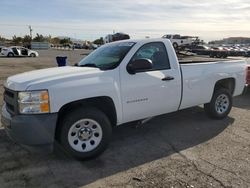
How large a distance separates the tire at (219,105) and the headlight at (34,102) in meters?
3.86

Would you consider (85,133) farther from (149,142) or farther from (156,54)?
(156,54)

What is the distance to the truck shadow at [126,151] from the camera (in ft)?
13.8

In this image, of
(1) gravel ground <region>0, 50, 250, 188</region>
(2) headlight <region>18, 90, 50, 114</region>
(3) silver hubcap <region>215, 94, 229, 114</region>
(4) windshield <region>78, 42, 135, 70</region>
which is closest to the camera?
(1) gravel ground <region>0, 50, 250, 188</region>

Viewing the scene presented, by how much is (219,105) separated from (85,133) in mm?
3557

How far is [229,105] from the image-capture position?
698 cm

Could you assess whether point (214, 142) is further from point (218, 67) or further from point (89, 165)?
point (89, 165)

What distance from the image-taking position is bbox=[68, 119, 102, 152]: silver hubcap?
4.55m

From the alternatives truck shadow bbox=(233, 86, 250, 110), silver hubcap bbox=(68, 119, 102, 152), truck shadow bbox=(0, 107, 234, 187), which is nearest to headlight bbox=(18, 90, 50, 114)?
silver hubcap bbox=(68, 119, 102, 152)

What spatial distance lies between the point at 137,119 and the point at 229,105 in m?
2.74

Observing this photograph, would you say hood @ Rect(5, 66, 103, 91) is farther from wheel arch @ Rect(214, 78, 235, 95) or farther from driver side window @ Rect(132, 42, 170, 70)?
wheel arch @ Rect(214, 78, 235, 95)

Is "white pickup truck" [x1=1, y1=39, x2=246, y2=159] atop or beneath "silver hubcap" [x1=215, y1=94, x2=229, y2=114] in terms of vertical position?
atop

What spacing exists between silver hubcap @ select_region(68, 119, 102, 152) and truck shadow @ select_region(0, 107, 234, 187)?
0.24m

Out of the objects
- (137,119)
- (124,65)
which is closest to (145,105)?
(137,119)

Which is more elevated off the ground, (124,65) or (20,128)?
(124,65)
